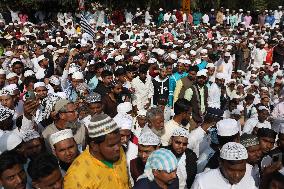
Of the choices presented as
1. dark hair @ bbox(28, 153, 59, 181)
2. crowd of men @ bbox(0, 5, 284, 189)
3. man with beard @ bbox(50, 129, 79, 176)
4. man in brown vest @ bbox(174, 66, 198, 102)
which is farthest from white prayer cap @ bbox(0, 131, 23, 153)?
man in brown vest @ bbox(174, 66, 198, 102)

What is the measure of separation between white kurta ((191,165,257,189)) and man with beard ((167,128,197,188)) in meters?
0.59

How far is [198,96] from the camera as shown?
7.16 m

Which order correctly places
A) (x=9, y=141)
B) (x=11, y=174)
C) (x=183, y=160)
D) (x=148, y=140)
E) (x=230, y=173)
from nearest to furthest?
(x=11, y=174), (x=230, y=173), (x=9, y=141), (x=148, y=140), (x=183, y=160)

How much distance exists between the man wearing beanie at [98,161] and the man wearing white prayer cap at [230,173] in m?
0.77

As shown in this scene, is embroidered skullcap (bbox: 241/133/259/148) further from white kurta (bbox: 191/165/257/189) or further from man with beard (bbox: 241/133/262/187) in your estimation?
white kurta (bbox: 191/165/257/189)

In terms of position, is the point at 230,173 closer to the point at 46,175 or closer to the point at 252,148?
the point at 252,148

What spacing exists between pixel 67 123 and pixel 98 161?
1.49 meters

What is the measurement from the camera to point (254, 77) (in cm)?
1013

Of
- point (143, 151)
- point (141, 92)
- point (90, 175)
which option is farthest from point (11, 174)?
point (141, 92)

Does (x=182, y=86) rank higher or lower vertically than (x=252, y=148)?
higher

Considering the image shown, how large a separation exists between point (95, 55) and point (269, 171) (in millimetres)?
8571

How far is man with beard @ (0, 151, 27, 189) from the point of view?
2.95 metres

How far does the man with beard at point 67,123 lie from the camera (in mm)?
4324

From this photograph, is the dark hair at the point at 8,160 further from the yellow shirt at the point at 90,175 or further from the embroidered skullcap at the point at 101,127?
the embroidered skullcap at the point at 101,127
